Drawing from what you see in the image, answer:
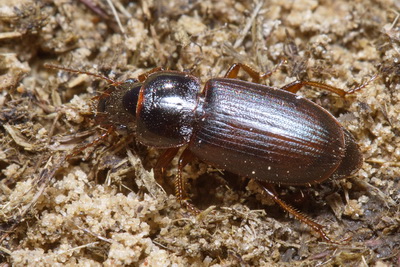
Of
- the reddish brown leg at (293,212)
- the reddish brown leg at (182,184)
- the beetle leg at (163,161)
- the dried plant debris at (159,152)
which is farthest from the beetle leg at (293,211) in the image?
the beetle leg at (163,161)

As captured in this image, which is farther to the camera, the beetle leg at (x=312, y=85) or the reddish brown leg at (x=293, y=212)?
the beetle leg at (x=312, y=85)

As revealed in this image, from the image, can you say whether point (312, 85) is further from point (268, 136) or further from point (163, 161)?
point (163, 161)

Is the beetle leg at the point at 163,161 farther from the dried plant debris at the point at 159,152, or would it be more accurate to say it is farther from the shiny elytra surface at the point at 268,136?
the shiny elytra surface at the point at 268,136


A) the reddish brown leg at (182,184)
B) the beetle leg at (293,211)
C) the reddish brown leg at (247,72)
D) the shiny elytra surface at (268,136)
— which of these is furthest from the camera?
the reddish brown leg at (247,72)

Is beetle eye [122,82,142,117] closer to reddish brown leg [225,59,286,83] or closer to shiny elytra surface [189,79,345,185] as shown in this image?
shiny elytra surface [189,79,345,185]

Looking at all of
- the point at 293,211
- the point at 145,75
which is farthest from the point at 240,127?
the point at 145,75

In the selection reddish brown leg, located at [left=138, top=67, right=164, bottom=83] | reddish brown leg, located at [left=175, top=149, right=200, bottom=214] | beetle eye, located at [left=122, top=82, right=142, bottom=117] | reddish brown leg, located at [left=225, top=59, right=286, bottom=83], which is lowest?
reddish brown leg, located at [left=175, top=149, right=200, bottom=214]

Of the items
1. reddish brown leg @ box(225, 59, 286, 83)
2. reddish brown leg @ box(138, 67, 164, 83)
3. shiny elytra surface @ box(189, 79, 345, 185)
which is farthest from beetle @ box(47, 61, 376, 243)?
reddish brown leg @ box(225, 59, 286, 83)
